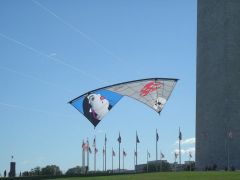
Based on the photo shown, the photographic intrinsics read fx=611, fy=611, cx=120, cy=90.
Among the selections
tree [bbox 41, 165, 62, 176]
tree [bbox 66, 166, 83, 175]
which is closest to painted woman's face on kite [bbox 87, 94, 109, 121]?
tree [bbox 66, 166, 83, 175]

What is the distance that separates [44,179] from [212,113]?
39.7m

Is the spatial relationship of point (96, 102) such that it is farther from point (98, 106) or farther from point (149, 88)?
point (149, 88)

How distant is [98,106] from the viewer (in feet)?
94.2

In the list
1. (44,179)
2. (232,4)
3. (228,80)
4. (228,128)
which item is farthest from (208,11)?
(44,179)

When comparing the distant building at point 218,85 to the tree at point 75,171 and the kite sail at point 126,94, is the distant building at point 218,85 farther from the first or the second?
the kite sail at point 126,94

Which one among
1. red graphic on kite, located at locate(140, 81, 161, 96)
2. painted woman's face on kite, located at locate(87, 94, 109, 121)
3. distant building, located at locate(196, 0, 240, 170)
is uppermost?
distant building, located at locate(196, 0, 240, 170)

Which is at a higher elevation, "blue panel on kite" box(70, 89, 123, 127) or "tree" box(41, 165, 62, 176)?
"blue panel on kite" box(70, 89, 123, 127)

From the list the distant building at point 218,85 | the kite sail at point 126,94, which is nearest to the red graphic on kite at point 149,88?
the kite sail at point 126,94

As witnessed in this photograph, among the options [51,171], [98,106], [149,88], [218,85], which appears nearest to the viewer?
[98,106]

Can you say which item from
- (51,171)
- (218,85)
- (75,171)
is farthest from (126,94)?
(75,171)

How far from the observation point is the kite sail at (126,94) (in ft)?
94.3

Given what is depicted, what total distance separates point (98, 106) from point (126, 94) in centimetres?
144

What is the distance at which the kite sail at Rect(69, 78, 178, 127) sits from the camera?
2873 cm

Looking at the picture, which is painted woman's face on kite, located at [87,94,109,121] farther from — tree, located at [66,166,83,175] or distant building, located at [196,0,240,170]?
distant building, located at [196,0,240,170]
